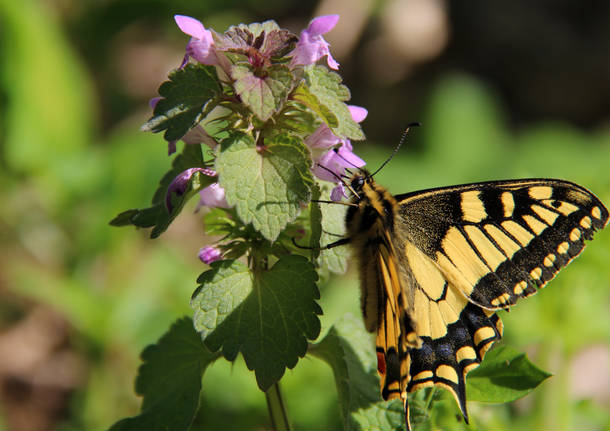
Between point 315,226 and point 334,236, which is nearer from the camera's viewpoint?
point 315,226

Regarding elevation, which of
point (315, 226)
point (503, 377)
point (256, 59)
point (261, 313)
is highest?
point (256, 59)

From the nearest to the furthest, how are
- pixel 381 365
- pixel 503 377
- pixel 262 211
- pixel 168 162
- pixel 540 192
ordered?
pixel 262 211 < pixel 381 365 < pixel 503 377 < pixel 540 192 < pixel 168 162

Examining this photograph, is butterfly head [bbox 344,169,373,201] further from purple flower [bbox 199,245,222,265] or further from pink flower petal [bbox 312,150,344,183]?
purple flower [bbox 199,245,222,265]

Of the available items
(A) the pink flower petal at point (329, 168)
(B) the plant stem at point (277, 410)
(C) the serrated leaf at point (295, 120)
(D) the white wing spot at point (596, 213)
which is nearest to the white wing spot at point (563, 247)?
(D) the white wing spot at point (596, 213)

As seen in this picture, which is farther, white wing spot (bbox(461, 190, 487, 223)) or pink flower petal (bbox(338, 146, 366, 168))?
white wing spot (bbox(461, 190, 487, 223))

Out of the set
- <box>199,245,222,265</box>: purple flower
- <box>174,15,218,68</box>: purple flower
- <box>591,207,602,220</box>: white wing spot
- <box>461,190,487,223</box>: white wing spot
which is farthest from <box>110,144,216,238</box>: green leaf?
<box>591,207,602,220</box>: white wing spot

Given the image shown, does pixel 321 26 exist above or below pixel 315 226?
above

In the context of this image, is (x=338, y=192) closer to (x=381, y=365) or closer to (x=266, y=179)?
(x=266, y=179)

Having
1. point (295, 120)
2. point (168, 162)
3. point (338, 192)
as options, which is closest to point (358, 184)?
point (338, 192)

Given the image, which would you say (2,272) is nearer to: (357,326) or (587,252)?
(357,326)
